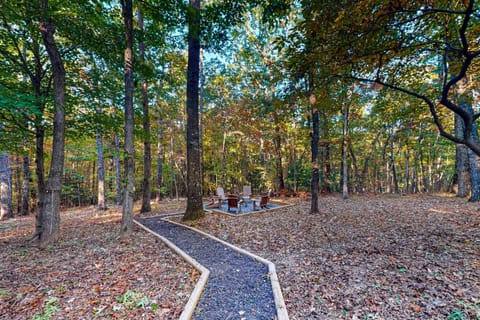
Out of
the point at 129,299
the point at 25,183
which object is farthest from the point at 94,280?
the point at 25,183

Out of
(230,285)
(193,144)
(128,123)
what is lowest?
(230,285)

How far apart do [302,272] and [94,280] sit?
146 inches

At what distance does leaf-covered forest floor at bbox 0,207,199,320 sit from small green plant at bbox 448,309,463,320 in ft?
11.0

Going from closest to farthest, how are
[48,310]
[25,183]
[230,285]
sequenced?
[48,310], [230,285], [25,183]

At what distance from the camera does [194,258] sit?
4168mm

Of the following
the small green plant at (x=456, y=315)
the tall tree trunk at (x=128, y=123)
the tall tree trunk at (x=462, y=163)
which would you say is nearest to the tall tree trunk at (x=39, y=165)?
the tall tree trunk at (x=128, y=123)

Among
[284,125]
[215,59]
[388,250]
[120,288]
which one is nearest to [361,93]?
[284,125]

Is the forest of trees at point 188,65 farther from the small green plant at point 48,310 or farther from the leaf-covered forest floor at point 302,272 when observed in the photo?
the small green plant at point 48,310

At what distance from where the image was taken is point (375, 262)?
360cm

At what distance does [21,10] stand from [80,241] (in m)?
5.92

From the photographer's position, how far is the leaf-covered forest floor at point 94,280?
2.49 meters

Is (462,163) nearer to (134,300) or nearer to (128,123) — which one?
(134,300)

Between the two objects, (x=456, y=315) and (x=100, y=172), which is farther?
(x=100, y=172)

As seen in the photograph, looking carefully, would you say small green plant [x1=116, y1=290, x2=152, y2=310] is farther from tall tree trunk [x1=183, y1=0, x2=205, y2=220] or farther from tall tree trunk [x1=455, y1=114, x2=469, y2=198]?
tall tree trunk [x1=455, y1=114, x2=469, y2=198]
